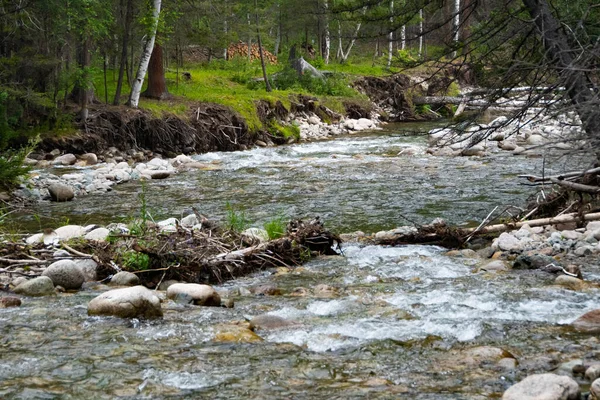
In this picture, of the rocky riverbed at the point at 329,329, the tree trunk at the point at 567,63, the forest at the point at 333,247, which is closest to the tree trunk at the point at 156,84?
the forest at the point at 333,247

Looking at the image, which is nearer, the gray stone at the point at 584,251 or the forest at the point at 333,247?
the forest at the point at 333,247

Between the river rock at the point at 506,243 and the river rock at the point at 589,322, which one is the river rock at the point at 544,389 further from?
the river rock at the point at 506,243

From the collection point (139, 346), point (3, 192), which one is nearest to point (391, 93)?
point (3, 192)

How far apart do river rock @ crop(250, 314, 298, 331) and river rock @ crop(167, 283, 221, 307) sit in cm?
64

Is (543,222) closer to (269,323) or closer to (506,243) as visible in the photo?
(506,243)

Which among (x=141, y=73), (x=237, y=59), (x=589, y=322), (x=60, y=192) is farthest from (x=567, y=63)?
(x=237, y=59)

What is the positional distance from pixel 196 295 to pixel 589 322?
3.01m

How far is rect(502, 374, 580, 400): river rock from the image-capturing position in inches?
124

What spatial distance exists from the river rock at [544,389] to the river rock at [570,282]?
8.37ft

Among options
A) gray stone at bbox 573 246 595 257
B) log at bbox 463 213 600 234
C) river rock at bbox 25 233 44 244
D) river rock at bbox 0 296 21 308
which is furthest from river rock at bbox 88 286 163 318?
gray stone at bbox 573 246 595 257

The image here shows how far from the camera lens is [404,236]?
7.85 metres

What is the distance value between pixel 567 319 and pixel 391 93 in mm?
28712

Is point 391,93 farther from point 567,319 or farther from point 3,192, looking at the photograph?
point 567,319

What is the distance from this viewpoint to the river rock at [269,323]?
4.73 meters
